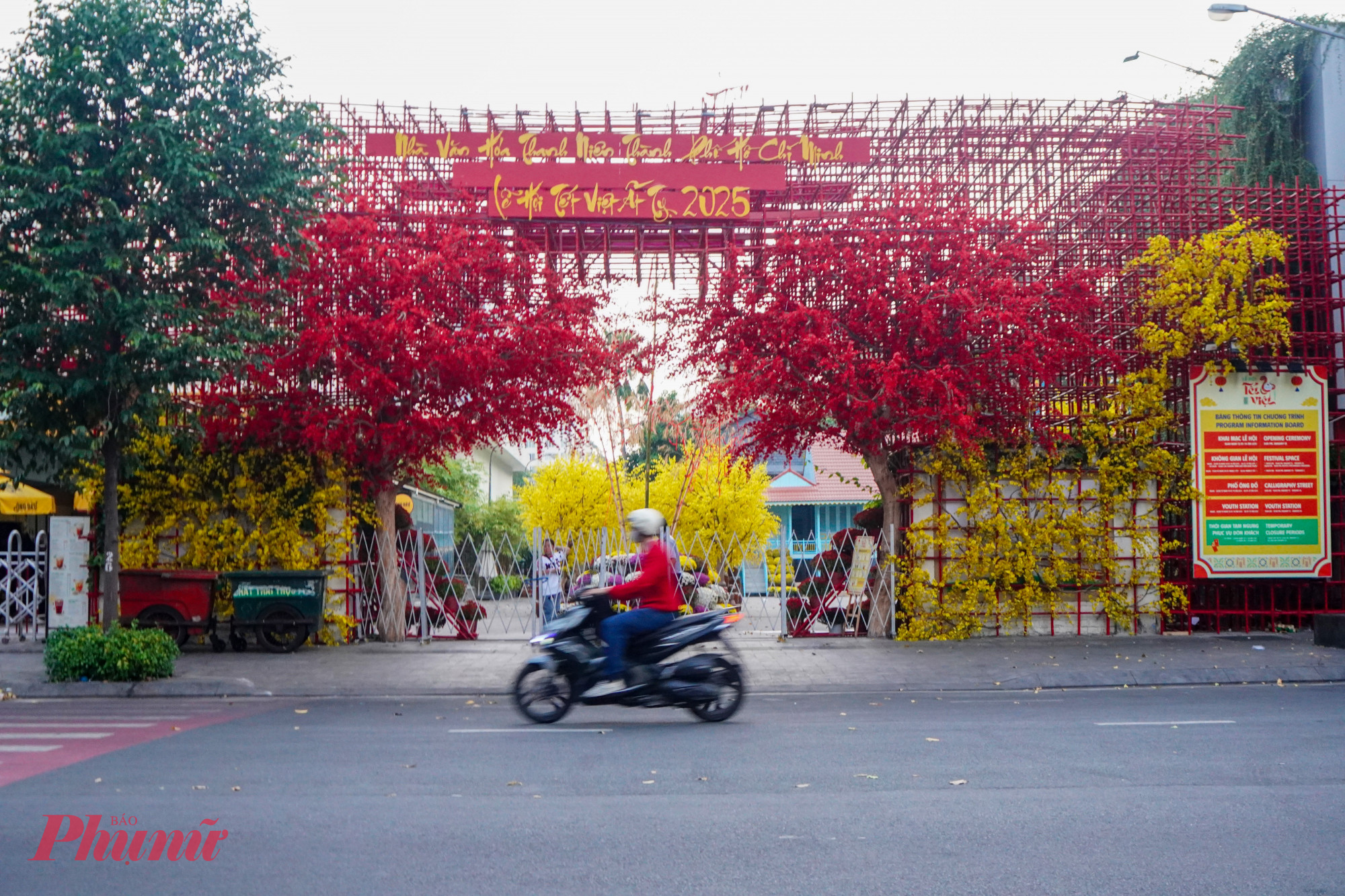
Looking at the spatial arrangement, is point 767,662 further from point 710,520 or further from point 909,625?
point 710,520

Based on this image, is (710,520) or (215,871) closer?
(215,871)

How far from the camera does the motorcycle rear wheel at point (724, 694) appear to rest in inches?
393

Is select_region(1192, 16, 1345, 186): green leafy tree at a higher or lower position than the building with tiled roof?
higher

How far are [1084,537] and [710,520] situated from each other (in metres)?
16.4

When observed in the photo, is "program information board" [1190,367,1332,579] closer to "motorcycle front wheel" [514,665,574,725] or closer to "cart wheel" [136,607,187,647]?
"motorcycle front wheel" [514,665,574,725]

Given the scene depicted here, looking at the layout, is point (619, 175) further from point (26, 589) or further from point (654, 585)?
point (26, 589)

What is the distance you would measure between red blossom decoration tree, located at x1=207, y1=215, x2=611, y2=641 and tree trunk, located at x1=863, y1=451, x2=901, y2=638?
4458 millimetres

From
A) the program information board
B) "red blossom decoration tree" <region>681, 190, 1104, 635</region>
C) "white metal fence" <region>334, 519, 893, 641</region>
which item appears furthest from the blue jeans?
the program information board

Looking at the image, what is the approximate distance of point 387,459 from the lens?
1753 cm

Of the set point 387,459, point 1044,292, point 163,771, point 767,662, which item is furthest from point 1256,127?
point 163,771

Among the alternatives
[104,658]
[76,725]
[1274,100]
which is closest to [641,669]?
[76,725]

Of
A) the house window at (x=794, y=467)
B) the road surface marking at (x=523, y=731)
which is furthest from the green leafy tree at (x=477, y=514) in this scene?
the road surface marking at (x=523, y=731)

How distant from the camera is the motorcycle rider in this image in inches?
387

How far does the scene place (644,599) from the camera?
10016 mm
